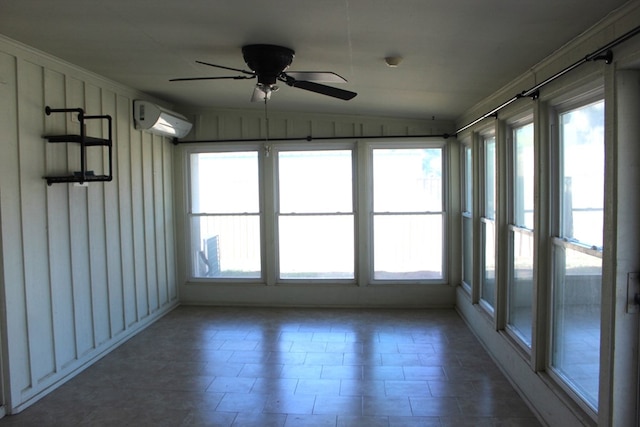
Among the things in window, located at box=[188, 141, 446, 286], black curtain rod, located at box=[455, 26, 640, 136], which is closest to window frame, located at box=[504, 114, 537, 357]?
black curtain rod, located at box=[455, 26, 640, 136]

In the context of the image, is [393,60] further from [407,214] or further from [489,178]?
[407,214]

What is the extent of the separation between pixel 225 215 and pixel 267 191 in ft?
2.23

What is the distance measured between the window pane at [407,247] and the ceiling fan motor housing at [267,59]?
323 centimetres

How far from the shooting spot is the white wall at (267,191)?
586 cm

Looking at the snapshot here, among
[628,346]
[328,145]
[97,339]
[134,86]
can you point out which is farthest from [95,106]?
[628,346]

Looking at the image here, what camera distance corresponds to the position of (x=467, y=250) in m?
5.50

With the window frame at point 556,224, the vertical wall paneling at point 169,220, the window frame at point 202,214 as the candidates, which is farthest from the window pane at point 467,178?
the vertical wall paneling at point 169,220

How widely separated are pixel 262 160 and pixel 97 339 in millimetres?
2902

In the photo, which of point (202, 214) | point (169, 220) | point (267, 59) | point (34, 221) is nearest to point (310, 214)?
point (202, 214)

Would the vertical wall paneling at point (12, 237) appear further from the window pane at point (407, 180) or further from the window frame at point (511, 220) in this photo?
the window pane at point (407, 180)

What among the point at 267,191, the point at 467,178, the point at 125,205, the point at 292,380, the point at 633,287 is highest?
the point at 467,178

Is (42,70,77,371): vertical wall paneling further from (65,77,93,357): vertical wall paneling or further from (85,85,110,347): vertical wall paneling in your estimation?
(85,85,110,347): vertical wall paneling

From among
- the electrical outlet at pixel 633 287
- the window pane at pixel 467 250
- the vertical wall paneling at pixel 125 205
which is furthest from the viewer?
the window pane at pixel 467 250

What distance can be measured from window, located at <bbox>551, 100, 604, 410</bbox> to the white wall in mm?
2872
